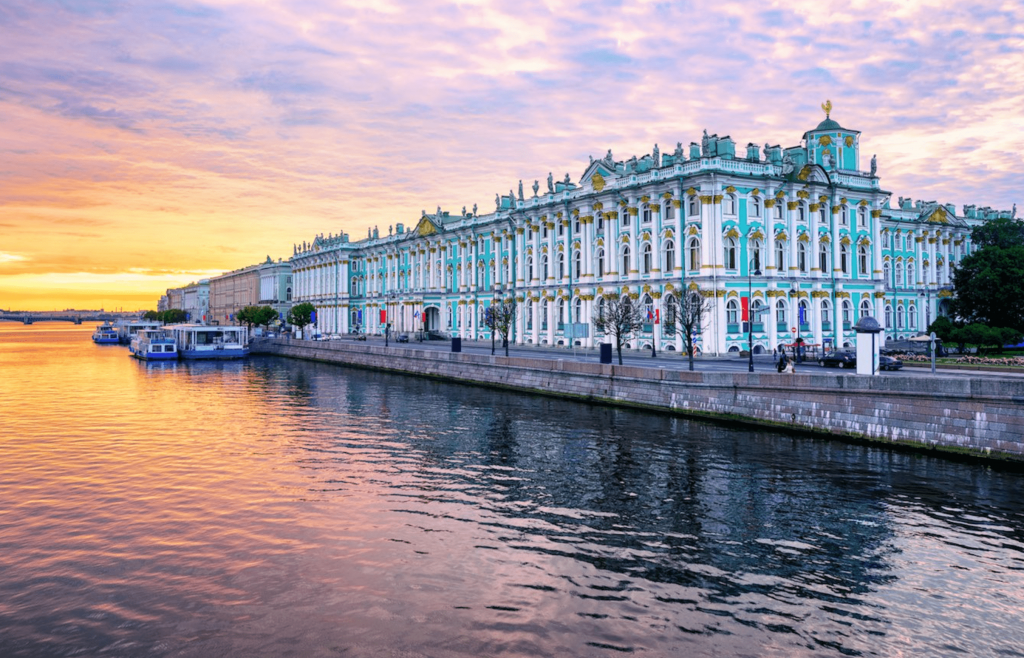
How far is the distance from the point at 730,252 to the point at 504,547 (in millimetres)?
47917

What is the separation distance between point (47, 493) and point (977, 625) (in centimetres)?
2523

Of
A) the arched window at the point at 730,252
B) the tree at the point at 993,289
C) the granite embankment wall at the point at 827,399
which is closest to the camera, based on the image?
the granite embankment wall at the point at 827,399

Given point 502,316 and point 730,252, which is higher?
point 730,252

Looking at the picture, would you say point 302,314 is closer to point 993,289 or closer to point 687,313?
point 687,313

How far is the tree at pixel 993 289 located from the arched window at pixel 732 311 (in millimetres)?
22634

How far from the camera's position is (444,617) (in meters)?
13.3

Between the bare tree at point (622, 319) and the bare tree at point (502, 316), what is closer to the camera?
the bare tree at point (622, 319)

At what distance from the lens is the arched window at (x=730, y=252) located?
2335 inches

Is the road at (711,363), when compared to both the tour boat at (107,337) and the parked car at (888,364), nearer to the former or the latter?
the parked car at (888,364)

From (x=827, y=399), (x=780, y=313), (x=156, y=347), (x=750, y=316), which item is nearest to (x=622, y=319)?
(x=750, y=316)

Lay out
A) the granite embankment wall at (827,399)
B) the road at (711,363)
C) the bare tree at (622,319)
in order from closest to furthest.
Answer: the granite embankment wall at (827,399) → the road at (711,363) → the bare tree at (622,319)

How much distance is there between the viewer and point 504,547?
17.1m

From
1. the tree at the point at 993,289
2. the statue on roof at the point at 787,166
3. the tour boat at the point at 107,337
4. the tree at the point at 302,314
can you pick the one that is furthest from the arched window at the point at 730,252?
the tour boat at the point at 107,337

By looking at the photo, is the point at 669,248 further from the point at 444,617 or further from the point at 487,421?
the point at 444,617
